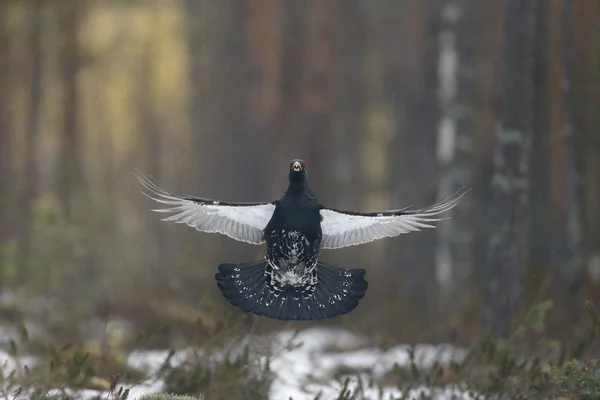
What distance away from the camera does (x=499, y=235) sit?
789 cm

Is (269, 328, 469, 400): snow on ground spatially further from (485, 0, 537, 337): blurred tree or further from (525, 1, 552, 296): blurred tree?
(525, 1, 552, 296): blurred tree

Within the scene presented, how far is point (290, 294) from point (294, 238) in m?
0.38

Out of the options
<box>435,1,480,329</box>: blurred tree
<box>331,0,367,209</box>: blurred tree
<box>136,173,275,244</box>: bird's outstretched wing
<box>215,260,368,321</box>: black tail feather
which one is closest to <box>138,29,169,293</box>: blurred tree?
<box>331,0,367,209</box>: blurred tree

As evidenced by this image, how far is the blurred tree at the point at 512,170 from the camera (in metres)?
7.80

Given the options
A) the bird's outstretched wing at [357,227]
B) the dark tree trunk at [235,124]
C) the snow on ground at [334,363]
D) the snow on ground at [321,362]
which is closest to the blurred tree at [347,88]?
the dark tree trunk at [235,124]

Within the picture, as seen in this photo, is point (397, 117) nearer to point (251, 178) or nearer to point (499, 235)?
point (251, 178)

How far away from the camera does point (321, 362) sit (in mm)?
8734

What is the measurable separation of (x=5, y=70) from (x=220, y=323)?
1020cm

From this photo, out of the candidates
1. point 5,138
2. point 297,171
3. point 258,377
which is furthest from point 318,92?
point 297,171

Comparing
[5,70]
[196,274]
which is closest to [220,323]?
[196,274]

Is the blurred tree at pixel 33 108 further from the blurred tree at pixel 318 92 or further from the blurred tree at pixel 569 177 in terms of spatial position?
the blurred tree at pixel 569 177

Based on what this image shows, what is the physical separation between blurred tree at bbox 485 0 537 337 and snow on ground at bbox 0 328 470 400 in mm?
836

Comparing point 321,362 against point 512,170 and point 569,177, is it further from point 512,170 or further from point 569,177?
point 569,177

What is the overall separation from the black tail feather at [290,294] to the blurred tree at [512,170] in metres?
3.02
